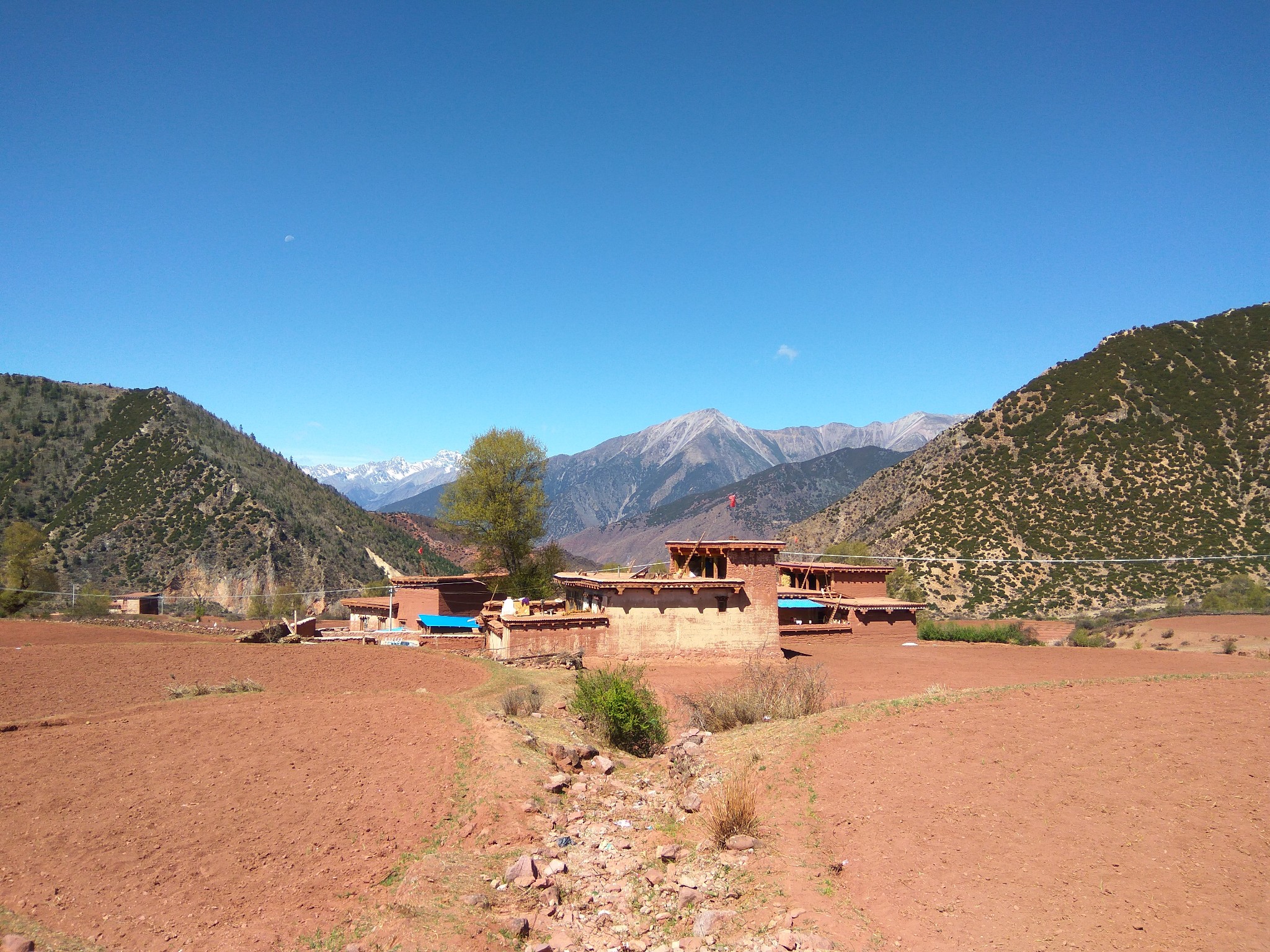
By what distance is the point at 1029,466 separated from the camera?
2569 inches

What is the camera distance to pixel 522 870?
32.2ft

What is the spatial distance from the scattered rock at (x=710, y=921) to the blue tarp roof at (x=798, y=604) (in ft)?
106

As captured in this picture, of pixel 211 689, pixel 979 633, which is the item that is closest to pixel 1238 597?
pixel 979 633

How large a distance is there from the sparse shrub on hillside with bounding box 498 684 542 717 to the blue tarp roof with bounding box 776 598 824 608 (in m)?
23.5

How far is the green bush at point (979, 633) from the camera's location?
3944 centimetres

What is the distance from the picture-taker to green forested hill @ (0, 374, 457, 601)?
61562 millimetres

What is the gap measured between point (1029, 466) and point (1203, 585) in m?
18.8

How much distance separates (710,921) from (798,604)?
32.7 m

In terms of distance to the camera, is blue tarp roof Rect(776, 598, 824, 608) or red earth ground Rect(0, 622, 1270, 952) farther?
blue tarp roof Rect(776, 598, 824, 608)

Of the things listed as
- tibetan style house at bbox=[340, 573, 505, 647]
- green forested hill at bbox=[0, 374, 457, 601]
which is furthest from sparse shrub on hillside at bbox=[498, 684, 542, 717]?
green forested hill at bbox=[0, 374, 457, 601]

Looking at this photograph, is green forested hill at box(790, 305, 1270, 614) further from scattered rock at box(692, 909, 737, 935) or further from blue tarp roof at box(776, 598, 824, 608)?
scattered rock at box(692, 909, 737, 935)

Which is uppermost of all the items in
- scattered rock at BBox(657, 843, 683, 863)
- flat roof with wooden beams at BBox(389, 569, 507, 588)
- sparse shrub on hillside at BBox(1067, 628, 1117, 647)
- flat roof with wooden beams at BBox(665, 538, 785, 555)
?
flat roof with wooden beams at BBox(665, 538, 785, 555)

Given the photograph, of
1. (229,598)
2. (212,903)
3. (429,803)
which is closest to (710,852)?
(429,803)

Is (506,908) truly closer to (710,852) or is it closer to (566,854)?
(566,854)
